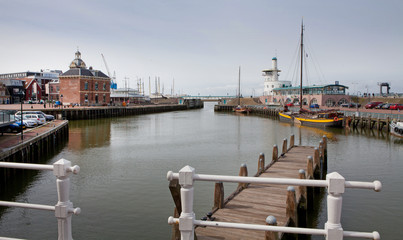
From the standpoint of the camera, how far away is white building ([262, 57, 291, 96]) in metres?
117

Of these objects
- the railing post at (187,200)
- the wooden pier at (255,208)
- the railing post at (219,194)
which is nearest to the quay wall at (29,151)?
the railing post at (219,194)

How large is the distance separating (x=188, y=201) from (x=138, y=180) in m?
15.7

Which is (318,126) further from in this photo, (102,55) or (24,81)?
(102,55)

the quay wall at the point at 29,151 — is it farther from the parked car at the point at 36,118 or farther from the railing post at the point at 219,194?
the railing post at the point at 219,194

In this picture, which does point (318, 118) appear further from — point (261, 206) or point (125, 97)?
point (125, 97)

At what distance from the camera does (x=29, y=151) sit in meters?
23.2

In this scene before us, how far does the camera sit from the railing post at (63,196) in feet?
14.0

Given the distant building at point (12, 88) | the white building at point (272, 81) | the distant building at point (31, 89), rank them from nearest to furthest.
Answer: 1. the distant building at point (12, 88)
2. the distant building at point (31, 89)
3. the white building at point (272, 81)

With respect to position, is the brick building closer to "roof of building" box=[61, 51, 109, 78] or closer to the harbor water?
"roof of building" box=[61, 51, 109, 78]

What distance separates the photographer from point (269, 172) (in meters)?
14.6

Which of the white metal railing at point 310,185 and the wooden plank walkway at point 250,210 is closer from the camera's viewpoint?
the white metal railing at point 310,185

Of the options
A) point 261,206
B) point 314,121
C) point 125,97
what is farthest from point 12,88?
point 261,206

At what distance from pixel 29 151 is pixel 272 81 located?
104636mm

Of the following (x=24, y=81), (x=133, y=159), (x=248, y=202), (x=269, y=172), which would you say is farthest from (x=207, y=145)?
(x=24, y=81)
